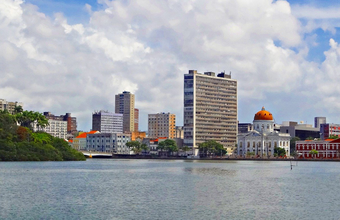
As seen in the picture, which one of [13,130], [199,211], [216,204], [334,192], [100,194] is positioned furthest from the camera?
[13,130]

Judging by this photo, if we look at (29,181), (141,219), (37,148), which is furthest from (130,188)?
(37,148)

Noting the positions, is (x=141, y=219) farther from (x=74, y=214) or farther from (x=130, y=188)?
(x=130, y=188)

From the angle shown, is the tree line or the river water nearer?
the river water

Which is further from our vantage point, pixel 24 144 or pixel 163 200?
pixel 24 144

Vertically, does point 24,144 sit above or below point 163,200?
above

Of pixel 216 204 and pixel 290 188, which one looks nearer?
pixel 216 204

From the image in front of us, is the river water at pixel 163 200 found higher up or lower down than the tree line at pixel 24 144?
lower down

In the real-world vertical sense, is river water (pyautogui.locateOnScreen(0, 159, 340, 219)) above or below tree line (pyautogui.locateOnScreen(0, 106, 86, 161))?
below

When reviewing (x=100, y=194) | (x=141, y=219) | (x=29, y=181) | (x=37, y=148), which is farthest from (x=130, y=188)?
(x=37, y=148)

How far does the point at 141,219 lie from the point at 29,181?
144 feet

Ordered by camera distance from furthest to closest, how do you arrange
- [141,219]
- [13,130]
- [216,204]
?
[13,130]
[216,204]
[141,219]

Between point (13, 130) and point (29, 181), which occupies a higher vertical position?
point (13, 130)

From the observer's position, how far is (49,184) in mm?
90438

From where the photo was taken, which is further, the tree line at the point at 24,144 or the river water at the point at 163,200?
the tree line at the point at 24,144
